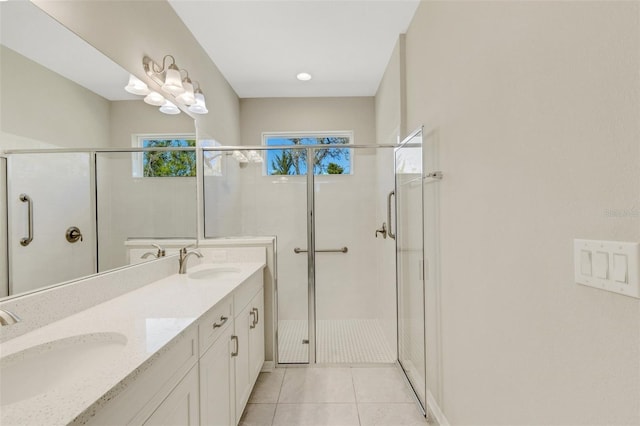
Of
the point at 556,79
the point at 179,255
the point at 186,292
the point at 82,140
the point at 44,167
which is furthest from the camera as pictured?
the point at 179,255

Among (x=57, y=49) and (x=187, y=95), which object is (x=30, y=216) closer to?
(x=57, y=49)

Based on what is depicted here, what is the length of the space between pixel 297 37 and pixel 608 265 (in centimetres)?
252

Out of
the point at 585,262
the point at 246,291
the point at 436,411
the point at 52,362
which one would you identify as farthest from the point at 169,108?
the point at 436,411

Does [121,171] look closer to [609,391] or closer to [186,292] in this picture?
[186,292]

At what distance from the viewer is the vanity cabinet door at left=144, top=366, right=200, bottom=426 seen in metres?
0.89

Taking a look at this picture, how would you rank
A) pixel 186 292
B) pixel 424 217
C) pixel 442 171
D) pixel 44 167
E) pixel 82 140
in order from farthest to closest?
pixel 424 217 < pixel 442 171 < pixel 186 292 < pixel 82 140 < pixel 44 167

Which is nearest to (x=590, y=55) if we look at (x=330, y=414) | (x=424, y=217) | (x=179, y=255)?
(x=424, y=217)

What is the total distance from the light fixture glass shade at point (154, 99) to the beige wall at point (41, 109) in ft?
1.33

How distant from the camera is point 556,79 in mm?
828

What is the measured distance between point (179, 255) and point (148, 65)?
126 cm

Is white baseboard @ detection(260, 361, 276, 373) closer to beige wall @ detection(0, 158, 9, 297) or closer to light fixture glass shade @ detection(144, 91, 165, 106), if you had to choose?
beige wall @ detection(0, 158, 9, 297)

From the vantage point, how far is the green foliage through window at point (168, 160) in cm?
176

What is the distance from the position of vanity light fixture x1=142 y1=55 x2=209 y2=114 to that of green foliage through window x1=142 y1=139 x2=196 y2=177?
0.25 metres

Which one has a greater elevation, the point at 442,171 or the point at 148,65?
the point at 148,65
